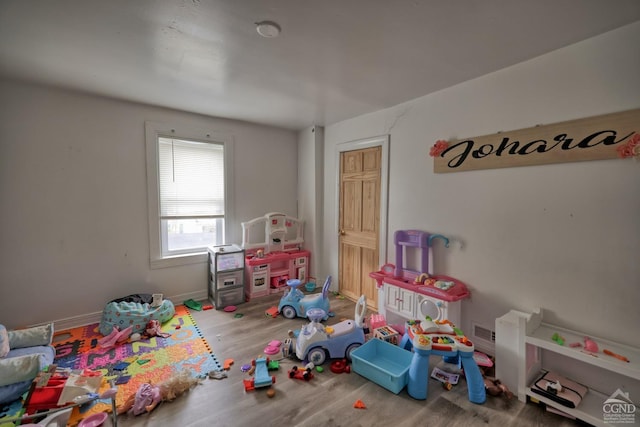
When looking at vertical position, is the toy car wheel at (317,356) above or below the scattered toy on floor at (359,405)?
above

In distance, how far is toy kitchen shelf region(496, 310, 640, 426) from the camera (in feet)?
5.26

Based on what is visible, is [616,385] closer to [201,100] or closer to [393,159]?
[393,159]

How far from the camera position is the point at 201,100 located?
3.00 m

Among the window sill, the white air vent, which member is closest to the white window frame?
the window sill

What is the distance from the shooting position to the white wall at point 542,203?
175cm

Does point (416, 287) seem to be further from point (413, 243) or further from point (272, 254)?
point (272, 254)

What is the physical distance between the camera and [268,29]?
168 cm

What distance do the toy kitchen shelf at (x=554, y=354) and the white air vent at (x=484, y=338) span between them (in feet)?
1.19

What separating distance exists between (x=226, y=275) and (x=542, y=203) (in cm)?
323

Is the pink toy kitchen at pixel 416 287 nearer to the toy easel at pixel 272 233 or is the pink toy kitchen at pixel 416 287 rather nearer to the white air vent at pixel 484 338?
the white air vent at pixel 484 338

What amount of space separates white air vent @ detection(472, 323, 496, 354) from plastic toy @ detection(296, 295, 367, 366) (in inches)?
39.7

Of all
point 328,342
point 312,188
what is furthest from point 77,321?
point 312,188

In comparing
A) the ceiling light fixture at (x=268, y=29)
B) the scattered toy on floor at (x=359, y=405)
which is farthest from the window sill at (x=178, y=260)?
the ceiling light fixture at (x=268, y=29)

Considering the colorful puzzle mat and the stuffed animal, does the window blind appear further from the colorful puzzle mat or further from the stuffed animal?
the stuffed animal
